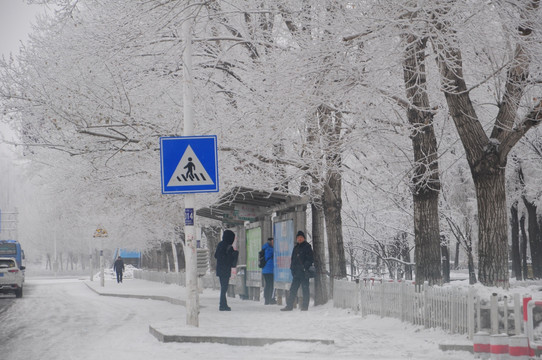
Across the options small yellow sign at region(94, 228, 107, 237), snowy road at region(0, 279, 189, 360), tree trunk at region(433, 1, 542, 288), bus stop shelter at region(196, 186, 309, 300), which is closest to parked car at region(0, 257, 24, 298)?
small yellow sign at region(94, 228, 107, 237)

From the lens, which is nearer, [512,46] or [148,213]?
[512,46]

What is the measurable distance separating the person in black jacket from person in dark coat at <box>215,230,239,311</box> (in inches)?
69.6

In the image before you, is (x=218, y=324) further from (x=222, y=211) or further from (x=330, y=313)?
(x=222, y=211)

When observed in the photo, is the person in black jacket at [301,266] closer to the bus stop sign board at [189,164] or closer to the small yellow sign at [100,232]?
the bus stop sign board at [189,164]

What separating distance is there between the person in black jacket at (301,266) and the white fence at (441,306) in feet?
6.71

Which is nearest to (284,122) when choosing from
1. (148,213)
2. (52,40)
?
(52,40)

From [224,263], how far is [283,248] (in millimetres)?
1716

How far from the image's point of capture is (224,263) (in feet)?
67.9

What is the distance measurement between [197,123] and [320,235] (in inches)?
180

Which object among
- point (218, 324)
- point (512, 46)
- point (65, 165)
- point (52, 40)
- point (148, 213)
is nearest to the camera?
point (512, 46)

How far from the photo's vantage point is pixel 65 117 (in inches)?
778

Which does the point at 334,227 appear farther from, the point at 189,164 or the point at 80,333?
the point at 80,333

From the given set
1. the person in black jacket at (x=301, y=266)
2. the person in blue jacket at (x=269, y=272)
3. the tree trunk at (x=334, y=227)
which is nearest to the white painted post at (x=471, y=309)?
the person in black jacket at (x=301, y=266)

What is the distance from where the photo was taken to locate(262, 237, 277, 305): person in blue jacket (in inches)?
879
